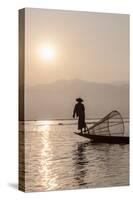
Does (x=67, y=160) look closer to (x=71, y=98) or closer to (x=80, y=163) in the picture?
(x=80, y=163)

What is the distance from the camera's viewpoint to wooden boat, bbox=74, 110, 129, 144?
18.2ft

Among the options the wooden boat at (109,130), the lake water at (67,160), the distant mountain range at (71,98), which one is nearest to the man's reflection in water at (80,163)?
the lake water at (67,160)

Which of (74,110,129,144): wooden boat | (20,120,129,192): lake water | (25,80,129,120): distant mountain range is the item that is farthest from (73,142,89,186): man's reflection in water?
(25,80,129,120): distant mountain range

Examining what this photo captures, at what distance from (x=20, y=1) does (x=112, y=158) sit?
1676 millimetres

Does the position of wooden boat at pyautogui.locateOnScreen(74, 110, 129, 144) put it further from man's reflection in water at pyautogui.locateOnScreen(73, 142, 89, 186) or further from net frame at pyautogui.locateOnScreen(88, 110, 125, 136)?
man's reflection in water at pyautogui.locateOnScreen(73, 142, 89, 186)

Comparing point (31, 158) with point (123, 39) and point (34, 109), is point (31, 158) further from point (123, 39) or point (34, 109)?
point (123, 39)

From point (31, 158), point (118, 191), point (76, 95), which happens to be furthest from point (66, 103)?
point (118, 191)

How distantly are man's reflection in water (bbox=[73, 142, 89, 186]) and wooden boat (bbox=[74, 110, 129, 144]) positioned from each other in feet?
0.40

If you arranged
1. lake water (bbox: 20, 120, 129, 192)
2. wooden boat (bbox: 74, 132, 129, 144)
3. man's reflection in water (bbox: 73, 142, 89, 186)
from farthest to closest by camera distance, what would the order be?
wooden boat (bbox: 74, 132, 129, 144) < man's reflection in water (bbox: 73, 142, 89, 186) < lake water (bbox: 20, 120, 129, 192)

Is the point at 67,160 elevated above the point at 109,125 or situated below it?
below

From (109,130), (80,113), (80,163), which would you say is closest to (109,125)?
(109,130)

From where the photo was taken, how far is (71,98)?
5.44m

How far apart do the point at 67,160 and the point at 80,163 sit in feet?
0.43

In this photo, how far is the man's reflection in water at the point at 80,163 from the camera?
17.7 feet
